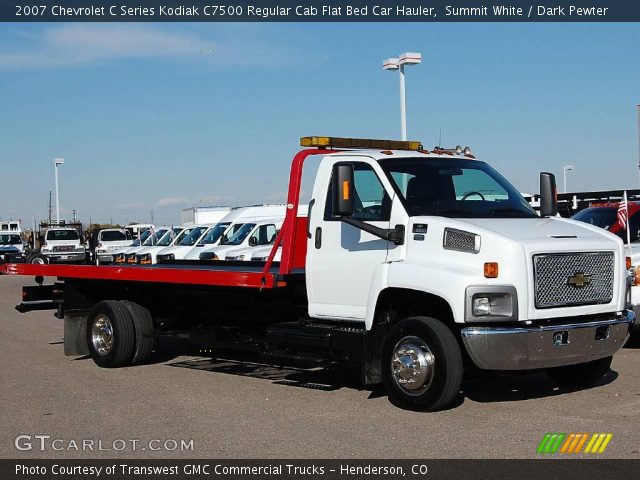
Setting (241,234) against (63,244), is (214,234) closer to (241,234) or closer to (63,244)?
(241,234)

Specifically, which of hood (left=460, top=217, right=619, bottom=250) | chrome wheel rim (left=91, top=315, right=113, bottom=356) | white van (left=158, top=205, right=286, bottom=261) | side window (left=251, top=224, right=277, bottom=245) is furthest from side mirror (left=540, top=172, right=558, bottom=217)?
white van (left=158, top=205, right=286, bottom=261)

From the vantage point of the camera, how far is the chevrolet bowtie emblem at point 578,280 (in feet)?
26.3

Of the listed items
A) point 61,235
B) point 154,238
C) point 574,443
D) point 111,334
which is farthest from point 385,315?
point 61,235

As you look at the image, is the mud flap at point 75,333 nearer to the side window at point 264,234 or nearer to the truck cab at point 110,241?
the side window at point 264,234

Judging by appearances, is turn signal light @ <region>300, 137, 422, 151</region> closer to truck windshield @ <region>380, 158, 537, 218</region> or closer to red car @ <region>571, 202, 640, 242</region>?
truck windshield @ <region>380, 158, 537, 218</region>

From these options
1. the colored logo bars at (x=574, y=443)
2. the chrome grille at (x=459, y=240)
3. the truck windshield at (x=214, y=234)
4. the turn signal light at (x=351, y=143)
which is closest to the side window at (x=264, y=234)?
the truck windshield at (x=214, y=234)

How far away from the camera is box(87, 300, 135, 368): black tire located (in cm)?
1127

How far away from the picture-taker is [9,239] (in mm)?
46469

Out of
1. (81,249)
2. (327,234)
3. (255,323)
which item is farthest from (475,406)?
(81,249)

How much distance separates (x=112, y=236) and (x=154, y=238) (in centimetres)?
957

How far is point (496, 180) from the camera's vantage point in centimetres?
942

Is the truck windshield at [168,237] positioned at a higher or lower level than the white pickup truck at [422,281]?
higher

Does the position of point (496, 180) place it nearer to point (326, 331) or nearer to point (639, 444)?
point (326, 331)

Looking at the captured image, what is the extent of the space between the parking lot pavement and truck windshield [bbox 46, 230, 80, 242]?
31566 mm
